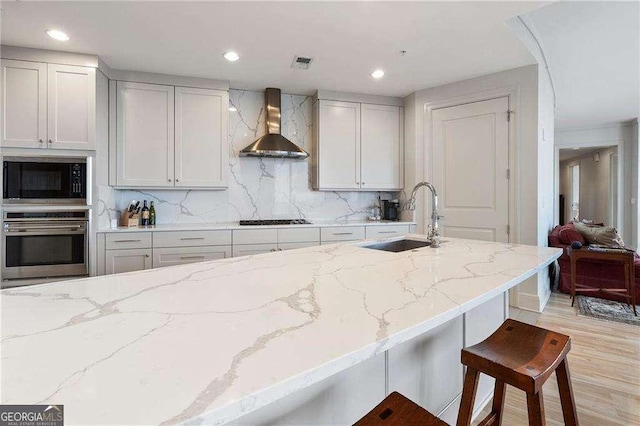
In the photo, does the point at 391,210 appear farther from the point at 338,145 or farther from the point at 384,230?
the point at 338,145

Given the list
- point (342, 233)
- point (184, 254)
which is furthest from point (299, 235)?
point (184, 254)

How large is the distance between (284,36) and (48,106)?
2.13 metres

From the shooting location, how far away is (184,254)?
300 cm

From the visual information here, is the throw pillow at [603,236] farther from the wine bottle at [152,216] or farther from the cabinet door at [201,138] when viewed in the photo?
the wine bottle at [152,216]

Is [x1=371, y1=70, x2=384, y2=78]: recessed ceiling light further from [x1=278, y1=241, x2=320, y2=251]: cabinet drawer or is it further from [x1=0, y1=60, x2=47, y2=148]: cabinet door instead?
[x1=0, y1=60, x2=47, y2=148]: cabinet door

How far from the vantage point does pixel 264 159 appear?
12.6 feet

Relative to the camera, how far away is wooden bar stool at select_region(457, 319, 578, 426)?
1027 millimetres

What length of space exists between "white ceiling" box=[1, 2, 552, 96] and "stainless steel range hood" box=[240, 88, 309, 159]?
0.33 meters

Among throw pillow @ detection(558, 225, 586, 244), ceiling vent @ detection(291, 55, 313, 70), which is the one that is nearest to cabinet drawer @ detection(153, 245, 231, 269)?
ceiling vent @ detection(291, 55, 313, 70)

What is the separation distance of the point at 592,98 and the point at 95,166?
6.30m

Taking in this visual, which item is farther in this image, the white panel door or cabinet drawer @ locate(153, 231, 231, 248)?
the white panel door

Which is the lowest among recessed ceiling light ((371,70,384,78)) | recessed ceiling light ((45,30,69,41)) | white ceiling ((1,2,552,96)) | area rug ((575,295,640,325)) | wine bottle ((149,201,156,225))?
area rug ((575,295,640,325))

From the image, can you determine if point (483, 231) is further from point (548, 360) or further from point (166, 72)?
point (166, 72)

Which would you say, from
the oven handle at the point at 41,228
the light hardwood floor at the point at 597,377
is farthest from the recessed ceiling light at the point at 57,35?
the light hardwood floor at the point at 597,377
